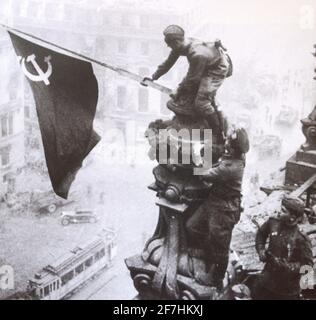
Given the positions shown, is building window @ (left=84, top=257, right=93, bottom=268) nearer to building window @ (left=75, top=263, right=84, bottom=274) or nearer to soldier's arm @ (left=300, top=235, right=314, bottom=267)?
building window @ (left=75, top=263, right=84, bottom=274)

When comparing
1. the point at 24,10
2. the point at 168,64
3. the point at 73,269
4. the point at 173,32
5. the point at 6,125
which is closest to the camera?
the point at 173,32

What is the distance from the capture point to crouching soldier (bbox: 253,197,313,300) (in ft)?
23.3

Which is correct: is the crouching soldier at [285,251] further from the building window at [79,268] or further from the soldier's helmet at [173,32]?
the building window at [79,268]

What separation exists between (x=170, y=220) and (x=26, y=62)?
3.77m

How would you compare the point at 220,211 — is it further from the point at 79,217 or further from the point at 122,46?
the point at 79,217

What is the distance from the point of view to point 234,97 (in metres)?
33.2

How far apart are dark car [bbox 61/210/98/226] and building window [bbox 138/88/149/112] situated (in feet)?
20.4

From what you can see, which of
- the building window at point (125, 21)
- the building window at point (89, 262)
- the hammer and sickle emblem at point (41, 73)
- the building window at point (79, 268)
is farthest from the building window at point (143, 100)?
the hammer and sickle emblem at point (41, 73)

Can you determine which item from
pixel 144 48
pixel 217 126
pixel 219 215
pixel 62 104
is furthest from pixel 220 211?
pixel 144 48

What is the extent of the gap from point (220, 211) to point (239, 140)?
→ 1.02 meters

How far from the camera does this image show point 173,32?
738 centimetres

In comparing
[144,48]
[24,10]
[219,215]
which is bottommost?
[219,215]

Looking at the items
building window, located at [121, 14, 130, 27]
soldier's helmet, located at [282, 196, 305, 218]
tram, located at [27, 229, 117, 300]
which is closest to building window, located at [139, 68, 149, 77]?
building window, located at [121, 14, 130, 27]

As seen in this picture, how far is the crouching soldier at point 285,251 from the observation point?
23.3 ft
